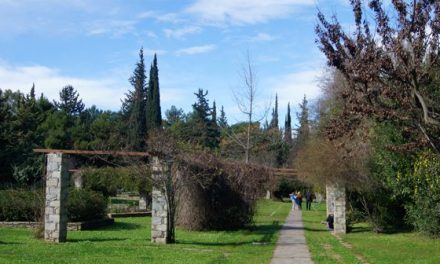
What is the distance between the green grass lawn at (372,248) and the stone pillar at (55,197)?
787 cm

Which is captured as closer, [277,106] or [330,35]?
[330,35]

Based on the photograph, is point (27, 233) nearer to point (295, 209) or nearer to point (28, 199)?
point (28, 199)

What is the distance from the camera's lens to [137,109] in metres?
63.5

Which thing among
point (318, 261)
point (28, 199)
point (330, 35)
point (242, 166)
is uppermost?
point (330, 35)

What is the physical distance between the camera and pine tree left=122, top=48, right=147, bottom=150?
5954 centimetres

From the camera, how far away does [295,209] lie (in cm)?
4325

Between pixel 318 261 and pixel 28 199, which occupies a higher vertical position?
pixel 28 199

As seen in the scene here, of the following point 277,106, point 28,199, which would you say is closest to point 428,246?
point 28,199

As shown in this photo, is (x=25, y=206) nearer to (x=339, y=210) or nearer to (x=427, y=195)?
(x=339, y=210)

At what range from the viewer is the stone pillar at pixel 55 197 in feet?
57.2

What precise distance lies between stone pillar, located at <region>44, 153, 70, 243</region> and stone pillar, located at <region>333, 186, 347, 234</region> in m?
11.0

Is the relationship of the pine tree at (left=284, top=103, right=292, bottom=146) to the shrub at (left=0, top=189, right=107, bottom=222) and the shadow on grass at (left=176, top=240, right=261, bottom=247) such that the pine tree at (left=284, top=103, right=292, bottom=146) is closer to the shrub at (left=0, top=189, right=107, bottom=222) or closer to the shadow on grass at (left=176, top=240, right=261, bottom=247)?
the shrub at (left=0, top=189, right=107, bottom=222)

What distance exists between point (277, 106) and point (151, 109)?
86.0 ft

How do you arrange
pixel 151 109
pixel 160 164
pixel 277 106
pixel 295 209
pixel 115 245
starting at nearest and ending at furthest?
pixel 115 245, pixel 160 164, pixel 295 209, pixel 151 109, pixel 277 106
